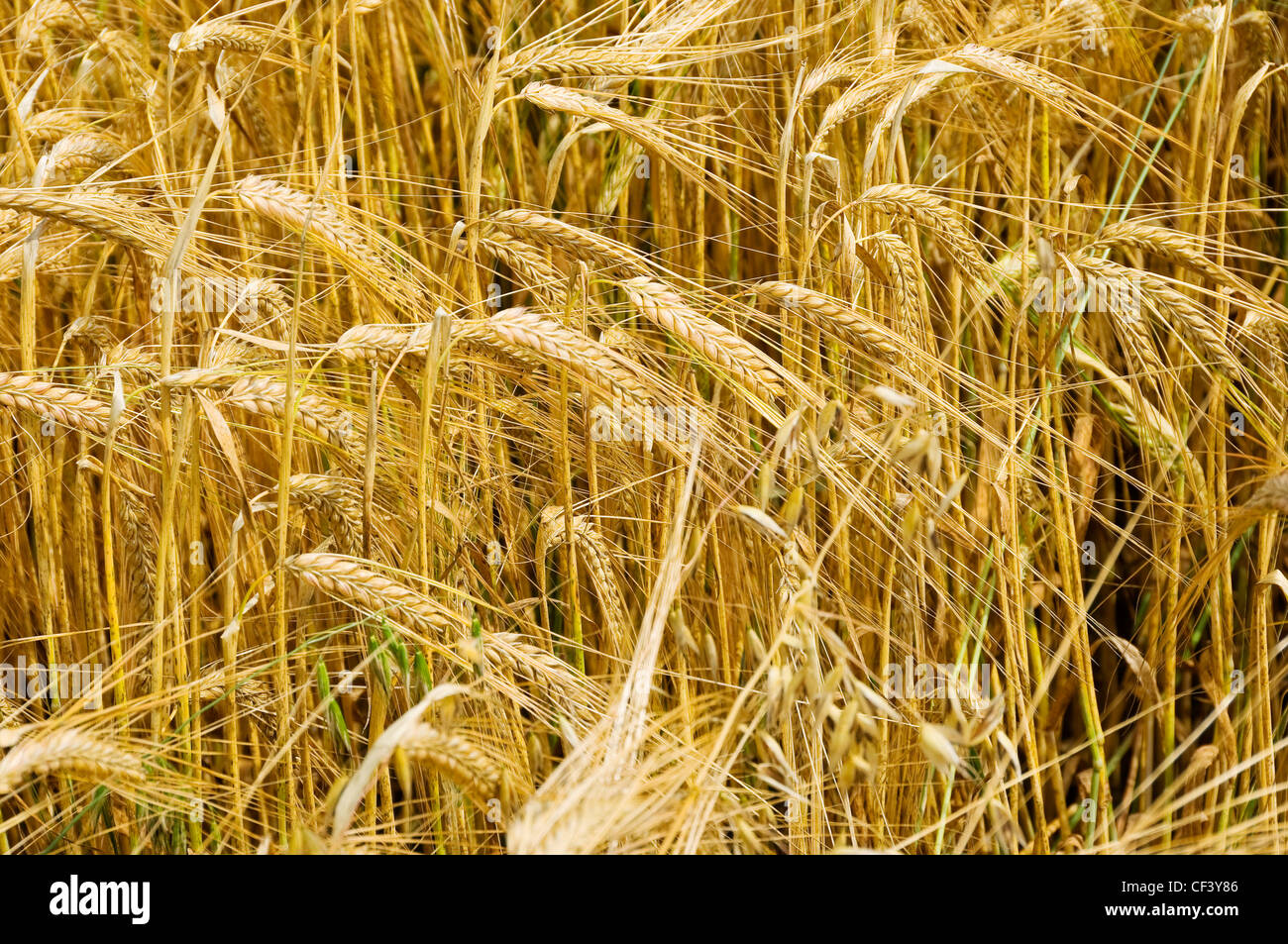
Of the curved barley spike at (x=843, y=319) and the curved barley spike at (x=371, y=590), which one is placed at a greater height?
the curved barley spike at (x=843, y=319)

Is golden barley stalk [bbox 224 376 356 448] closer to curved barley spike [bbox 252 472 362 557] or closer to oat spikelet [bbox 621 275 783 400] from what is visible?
curved barley spike [bbox 252 472 362 557]

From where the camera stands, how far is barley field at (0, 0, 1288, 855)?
1.01 meters

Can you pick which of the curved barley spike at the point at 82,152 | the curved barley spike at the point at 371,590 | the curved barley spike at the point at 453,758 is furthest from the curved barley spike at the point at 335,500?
the curved barley spike at the point at 82,152

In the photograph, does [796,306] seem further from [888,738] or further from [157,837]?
[157,837]

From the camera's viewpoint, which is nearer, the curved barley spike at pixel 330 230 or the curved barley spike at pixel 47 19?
the curved barley spike at pixel 330 230

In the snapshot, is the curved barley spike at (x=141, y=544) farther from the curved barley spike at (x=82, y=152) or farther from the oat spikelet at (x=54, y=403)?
the curved barley spike at (x=82, y=152)

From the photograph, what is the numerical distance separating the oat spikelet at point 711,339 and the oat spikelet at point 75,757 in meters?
0.71

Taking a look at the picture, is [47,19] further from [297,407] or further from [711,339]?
[711,339]

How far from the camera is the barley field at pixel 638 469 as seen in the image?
1.01 m

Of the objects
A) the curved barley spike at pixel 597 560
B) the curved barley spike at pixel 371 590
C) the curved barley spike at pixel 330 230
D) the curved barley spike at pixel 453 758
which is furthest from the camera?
the curved barley spike at pixel 597 560

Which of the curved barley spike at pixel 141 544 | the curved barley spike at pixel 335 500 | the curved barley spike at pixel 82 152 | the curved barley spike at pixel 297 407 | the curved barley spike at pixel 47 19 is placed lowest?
the curved barley spike at pixel 141 544

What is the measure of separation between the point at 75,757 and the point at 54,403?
Result: 1.30ft

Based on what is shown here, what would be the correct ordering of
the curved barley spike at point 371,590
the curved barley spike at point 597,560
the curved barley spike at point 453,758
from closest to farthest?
the curved barley spike at point 453,758
the curved barley spike at point 371,590
the curved barley spike at point 597,560
